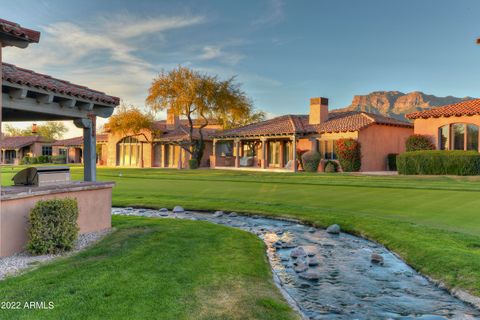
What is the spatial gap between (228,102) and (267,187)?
77.6ft

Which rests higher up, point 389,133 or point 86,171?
point 389,133

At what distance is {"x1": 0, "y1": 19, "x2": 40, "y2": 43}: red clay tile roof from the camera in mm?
6714

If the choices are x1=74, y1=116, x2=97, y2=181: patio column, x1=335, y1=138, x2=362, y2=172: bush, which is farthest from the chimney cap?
x1=74, y1=116, x2=97, y2=181: patio column

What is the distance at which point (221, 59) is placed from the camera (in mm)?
43219

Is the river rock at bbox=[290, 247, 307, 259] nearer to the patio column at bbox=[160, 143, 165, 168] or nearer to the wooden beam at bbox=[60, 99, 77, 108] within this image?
the wooden beam at bbox=[60, 99, 77, 108]

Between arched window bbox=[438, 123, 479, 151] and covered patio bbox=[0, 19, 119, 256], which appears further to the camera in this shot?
arched window bbox=[438, 123, 479, 151]

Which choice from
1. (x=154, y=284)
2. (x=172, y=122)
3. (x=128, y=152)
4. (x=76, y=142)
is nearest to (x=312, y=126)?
(x=172, y=122)

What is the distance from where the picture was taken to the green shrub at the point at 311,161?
34312mm

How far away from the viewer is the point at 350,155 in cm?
3222

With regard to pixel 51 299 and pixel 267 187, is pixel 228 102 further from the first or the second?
pixel 51 299

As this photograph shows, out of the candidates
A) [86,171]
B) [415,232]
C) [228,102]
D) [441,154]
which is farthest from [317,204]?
[228,102]

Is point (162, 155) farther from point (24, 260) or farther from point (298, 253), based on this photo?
point (24, 260)

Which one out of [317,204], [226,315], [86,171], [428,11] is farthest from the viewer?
[428,11]

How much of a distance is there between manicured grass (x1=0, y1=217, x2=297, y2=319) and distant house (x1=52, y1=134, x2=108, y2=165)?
52570 mm
